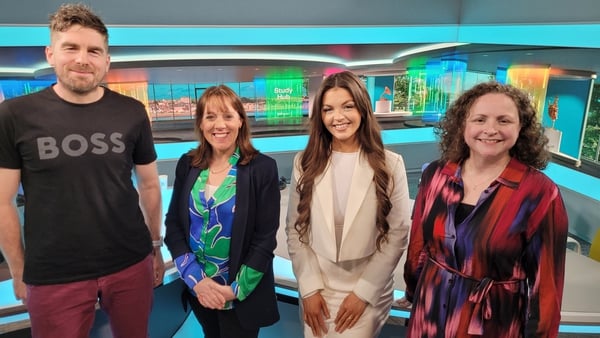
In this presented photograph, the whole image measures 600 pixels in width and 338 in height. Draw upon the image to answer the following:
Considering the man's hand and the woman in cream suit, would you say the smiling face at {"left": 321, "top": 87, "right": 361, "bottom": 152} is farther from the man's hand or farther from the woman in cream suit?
the man's hand

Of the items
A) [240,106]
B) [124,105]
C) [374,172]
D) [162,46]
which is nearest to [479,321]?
[374,172]

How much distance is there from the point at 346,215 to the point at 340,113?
388mm

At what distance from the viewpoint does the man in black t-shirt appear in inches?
53.7

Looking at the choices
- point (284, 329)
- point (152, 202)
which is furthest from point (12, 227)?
point (284, 329)

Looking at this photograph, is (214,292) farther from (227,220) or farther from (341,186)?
(341,186)

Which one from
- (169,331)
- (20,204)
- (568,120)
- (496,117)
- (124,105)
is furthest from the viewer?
(568,120)

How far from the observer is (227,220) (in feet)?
5.17

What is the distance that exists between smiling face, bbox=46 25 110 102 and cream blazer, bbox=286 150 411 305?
83cm

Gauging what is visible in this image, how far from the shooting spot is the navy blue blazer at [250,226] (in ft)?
5.19

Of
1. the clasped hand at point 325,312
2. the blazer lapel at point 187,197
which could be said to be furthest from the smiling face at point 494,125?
the blazer lapel at point 187,197

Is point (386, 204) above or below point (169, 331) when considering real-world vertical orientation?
above

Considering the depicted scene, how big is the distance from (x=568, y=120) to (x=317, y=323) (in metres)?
2.27

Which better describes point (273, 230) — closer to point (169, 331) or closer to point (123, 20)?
point (169, 331)

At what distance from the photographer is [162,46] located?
285cm
